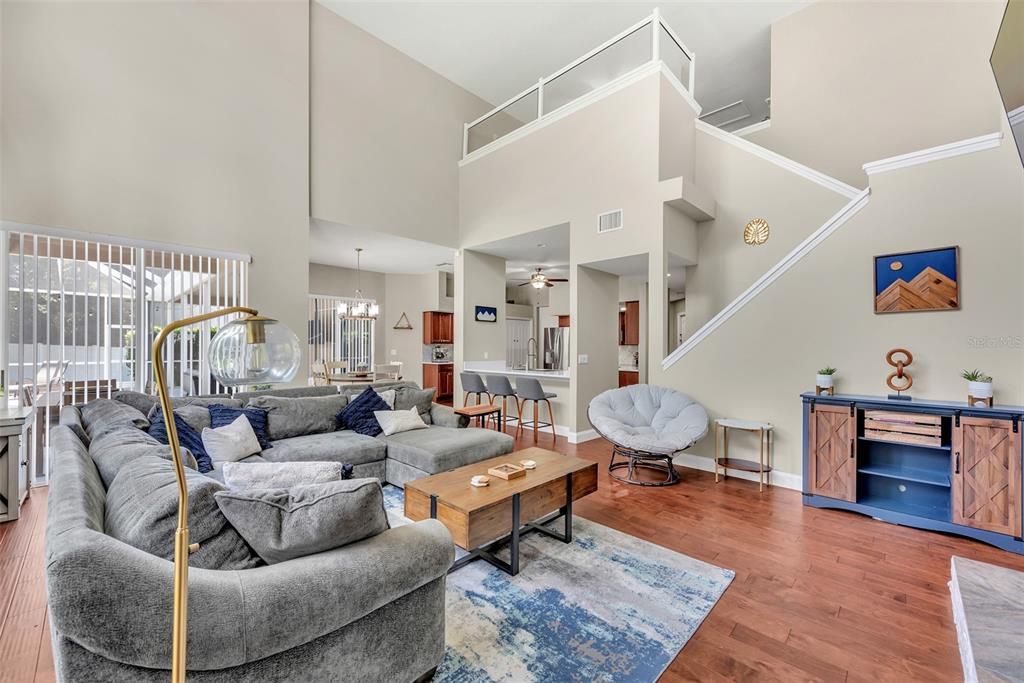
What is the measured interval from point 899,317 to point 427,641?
4.18 meters

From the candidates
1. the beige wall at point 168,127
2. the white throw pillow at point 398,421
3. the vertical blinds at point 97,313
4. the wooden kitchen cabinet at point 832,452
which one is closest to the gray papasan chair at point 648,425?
the wooden kitchen cabinet at point 832,452

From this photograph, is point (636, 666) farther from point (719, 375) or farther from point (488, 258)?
point (488, 258)

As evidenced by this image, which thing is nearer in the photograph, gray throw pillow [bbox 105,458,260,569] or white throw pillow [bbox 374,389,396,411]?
gray throw pillow [bbox 105,458,260,569]

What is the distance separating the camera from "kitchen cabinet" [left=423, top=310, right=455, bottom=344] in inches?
374

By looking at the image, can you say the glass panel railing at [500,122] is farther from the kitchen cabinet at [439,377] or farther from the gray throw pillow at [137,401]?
the gray throw pillow at [137,401]

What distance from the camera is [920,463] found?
3.43 m

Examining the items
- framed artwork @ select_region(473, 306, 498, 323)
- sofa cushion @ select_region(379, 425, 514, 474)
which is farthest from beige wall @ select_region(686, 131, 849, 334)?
sofa cushion @ select_region(379, 425, 514, 474)

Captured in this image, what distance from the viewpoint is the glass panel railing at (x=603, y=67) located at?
6.04m

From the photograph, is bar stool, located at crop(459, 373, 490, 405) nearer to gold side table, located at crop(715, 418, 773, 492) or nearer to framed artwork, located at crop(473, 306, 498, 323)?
framed artwork, located at crop(473, 306, 498, 323)

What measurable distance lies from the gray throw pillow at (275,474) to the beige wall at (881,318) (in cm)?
391

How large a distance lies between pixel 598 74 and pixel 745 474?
6.17m

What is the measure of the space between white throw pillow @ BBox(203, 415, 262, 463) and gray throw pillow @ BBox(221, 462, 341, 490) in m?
1.66

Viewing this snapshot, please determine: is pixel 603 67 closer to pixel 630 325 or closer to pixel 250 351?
pixel 630 325

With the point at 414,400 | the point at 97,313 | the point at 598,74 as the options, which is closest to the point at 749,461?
the point at 414,400
